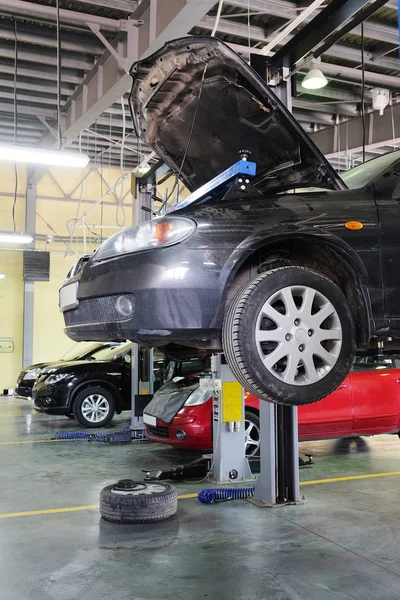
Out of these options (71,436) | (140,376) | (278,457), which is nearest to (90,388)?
(71,436)

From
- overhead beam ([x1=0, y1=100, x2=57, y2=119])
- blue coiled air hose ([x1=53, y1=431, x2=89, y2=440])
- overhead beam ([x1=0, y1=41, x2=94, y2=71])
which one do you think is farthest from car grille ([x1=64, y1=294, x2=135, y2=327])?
overhead beam ([x1=0, y1=100, x2=57, y2=119])

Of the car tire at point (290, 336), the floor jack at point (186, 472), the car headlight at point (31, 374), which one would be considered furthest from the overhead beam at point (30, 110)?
the car tire at point (290, 336)

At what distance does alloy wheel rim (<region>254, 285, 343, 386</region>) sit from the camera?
230 cm

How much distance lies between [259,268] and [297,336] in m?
0.38

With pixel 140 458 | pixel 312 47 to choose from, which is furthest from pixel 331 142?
pixel 312 47

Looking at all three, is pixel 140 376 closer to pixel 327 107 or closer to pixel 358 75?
pixel 358 75

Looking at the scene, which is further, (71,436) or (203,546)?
(71,436)

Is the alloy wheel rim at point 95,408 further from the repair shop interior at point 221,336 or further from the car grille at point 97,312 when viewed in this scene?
the car grille at point 97,312

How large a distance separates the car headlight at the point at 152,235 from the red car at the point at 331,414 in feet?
11.9

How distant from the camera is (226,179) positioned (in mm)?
2410

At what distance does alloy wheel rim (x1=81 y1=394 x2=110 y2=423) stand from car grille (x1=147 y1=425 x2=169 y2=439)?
2.46m

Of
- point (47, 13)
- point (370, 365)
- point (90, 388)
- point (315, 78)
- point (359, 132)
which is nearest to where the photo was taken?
point (370, 365)

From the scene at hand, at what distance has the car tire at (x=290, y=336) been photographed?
88.9 inches

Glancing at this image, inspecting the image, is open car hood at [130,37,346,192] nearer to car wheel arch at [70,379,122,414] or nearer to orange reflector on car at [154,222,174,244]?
orange reflector on car at [154,222,174,244]
